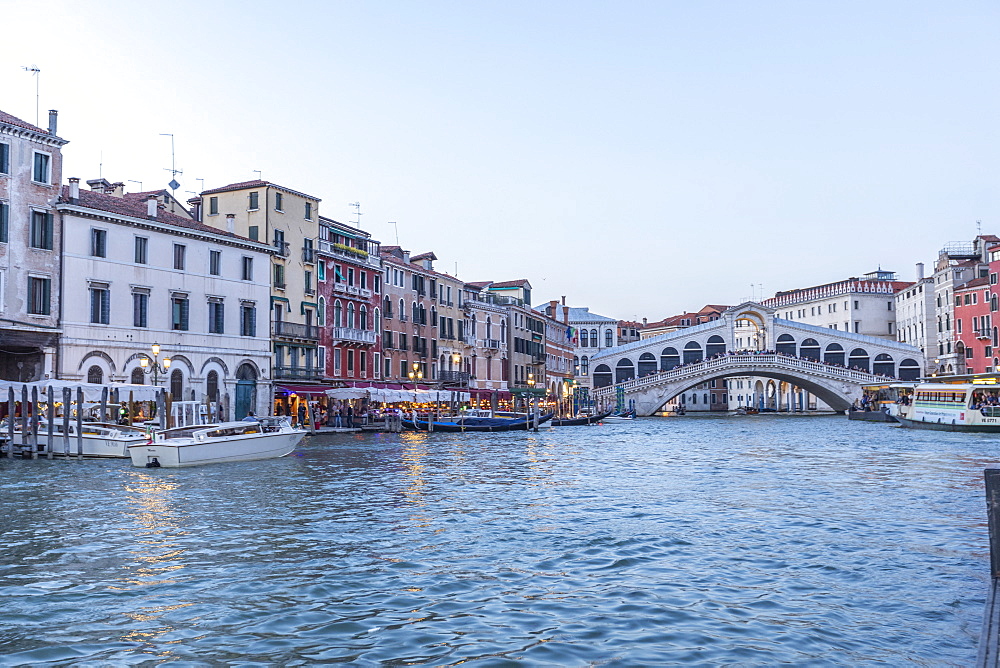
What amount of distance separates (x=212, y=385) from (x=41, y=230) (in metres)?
8.33

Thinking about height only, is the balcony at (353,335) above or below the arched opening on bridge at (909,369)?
above

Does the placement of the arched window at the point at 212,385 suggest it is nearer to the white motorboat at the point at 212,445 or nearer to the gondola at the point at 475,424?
the gondola at the point at 475,424

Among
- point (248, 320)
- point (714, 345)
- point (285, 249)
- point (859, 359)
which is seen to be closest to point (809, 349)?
point (859, 359)

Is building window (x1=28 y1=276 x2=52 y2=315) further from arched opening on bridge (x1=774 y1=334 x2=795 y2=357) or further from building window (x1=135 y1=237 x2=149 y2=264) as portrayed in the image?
arched opening on bridge (x1=774 y1=334 x2=795 y2=357)

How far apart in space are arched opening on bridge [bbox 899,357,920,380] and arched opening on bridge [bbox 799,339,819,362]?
660cm

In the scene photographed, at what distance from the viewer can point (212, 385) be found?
113 ft

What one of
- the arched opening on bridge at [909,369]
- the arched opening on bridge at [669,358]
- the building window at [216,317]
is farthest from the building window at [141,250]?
the arched opening on bridge at [909,369]

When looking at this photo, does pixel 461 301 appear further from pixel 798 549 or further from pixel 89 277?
pixel 798 549

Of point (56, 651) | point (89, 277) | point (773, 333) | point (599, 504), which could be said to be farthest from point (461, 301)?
point (56, 651)

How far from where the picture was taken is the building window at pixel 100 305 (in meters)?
29.8

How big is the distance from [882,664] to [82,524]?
9.82m

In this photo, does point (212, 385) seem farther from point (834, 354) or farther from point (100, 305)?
point (834, 354)

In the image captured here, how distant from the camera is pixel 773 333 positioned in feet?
253

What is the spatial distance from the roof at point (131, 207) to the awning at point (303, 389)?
617cm
